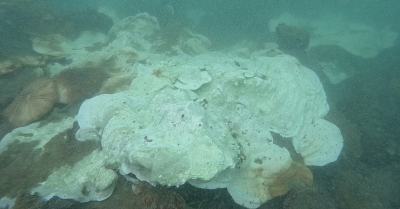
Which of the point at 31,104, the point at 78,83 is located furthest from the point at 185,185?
the point at 31,104

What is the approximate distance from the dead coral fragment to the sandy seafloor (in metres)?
0.15

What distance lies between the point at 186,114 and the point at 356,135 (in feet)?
16.1

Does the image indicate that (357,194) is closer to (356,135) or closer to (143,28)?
(356,135)

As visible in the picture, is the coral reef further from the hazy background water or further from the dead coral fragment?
the hazy background water

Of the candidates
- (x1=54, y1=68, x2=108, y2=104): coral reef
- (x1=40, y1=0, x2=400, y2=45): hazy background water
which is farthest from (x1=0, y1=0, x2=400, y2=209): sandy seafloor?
(x1=40, y1=0, x2=400, y2=45): hazy background water

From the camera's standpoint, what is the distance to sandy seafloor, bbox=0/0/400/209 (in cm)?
293

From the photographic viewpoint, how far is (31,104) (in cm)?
399

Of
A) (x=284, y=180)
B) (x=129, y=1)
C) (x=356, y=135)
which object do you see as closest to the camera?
(x=284, y=180)

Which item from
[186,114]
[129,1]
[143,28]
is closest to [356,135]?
[186,114]

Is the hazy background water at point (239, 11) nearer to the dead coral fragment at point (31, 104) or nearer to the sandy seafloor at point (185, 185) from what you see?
the sandy seafloor at point (185, 185)

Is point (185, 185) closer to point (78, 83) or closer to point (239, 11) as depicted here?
point (78, 83)

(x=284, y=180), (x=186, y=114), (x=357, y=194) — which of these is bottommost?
(x=357, y=194)

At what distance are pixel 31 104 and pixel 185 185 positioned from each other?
332 centimetres

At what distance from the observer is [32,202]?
270 cm
